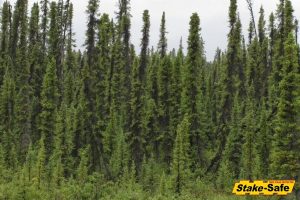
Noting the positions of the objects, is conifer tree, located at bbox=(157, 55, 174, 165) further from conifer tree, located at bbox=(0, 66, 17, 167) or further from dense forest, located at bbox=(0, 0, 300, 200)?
conifer tree, located at bbox=(0, 66, 17, 167)

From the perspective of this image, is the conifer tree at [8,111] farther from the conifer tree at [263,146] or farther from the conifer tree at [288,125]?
the conifer tree at [288,125]

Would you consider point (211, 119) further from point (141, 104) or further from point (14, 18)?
point (14, 18)

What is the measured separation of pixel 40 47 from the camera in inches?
2842

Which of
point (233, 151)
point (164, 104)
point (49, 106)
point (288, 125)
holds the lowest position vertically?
point (233, 151)

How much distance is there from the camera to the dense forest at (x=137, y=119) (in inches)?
1731

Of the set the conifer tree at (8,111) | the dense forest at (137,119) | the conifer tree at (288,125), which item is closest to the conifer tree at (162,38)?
the dense forest at (137,119)

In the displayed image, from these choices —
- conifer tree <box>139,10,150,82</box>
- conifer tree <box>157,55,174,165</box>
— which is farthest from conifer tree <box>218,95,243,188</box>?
conifer tree <box>139,10,150,82</box>

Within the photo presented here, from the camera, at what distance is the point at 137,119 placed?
2399 inches

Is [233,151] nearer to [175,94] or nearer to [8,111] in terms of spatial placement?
[175,94]

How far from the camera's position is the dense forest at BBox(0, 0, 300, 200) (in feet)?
144

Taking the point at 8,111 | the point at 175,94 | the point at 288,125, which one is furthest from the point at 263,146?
the point at 8,111

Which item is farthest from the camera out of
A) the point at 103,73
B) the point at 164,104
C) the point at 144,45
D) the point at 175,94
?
the point at 103,73

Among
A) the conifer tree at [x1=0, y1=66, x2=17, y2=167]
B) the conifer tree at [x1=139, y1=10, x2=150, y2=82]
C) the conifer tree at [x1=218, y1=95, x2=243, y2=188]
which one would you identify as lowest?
the conifer tree at [x1=218, y1=95, x2=243, y2=188]

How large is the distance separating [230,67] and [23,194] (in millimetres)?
29118
